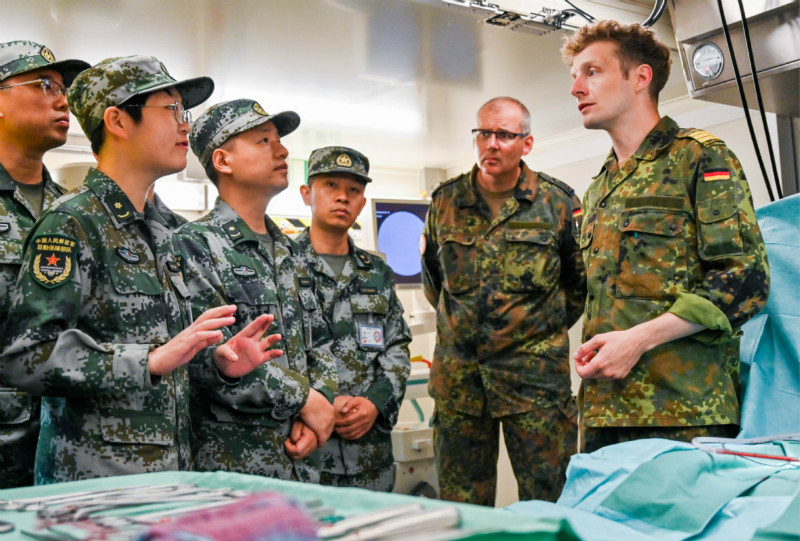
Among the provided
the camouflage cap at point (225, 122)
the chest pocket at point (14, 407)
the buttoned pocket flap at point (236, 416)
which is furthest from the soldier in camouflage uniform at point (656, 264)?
the chest pocket at point (14, 407)

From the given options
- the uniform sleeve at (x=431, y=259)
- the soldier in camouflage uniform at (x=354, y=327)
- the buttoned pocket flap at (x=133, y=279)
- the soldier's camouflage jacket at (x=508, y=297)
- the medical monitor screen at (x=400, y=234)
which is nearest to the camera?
the buttoned pocket flap at (x=133, y=279)

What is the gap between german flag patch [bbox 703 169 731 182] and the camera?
6.04 feet

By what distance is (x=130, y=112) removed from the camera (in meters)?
1.77

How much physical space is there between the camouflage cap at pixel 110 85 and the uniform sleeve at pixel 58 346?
0.41 meters

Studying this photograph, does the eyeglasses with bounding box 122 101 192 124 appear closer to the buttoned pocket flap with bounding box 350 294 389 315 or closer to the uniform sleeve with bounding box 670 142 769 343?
the buttoned pocket flap with bounding box 350 294 389 315

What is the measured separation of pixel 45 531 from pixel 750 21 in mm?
2536

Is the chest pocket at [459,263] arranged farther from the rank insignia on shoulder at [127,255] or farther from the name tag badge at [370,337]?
the rank insignia on shoulder at [127,255]

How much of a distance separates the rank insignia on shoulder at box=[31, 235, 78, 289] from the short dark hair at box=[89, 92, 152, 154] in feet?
1.22

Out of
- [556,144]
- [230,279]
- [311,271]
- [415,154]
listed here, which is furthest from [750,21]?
[415,154]

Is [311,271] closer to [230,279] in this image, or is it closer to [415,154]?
[230,279]

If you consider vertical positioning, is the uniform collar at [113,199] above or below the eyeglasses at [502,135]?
below

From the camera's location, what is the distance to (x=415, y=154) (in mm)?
6734

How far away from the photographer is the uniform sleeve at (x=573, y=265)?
2676 millimetres

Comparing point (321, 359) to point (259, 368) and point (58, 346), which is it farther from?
point (58, 346)
